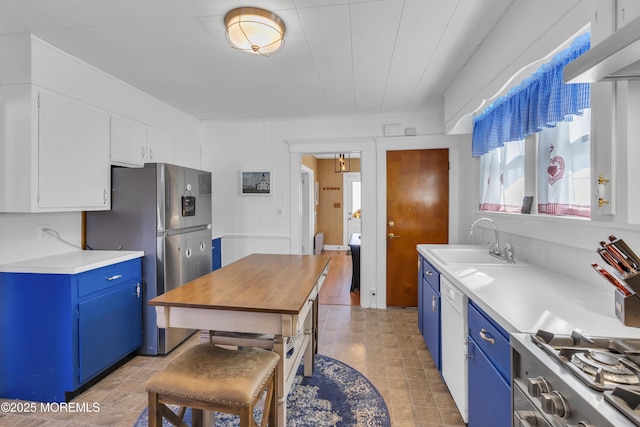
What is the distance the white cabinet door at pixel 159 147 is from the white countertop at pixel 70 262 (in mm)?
1108

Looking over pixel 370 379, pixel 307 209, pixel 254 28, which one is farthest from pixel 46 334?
pixel 307 209

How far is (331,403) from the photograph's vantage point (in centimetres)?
204

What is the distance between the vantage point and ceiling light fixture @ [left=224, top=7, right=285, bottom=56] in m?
1.79

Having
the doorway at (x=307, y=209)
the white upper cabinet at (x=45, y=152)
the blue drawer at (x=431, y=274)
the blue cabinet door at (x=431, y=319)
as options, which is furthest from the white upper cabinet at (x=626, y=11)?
the doorway at (x=307, y=209)

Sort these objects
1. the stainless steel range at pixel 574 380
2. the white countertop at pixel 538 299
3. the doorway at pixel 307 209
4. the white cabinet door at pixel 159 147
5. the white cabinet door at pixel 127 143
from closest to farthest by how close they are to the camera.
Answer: the stainless steel range at pixel 574 380
the white countertop at pixel 538 299
the white cabinet door at pixel 127 143
the white cabinet door at pixel 159 147
the doorway at pixel 307 209

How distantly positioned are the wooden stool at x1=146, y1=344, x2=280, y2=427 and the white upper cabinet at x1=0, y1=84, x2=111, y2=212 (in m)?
1.71

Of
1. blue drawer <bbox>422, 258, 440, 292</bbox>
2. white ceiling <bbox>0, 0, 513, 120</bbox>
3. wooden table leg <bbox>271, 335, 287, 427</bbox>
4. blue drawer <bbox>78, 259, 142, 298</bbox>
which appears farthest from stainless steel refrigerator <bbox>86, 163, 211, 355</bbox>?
blue drawer <bbox>422, 258, 440, 292</bbox>

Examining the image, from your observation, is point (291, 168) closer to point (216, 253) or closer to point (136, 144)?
point (216, 253)

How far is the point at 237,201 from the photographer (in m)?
4.25

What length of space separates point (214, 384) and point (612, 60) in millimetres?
1778

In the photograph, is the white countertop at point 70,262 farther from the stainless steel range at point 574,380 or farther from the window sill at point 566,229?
the window sill at point 566,229

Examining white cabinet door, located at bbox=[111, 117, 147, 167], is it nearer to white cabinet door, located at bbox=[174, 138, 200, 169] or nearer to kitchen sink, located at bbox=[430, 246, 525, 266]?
white cabinet door, located at bbox=[174, 138, 200, 169]

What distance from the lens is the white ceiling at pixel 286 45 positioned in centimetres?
181

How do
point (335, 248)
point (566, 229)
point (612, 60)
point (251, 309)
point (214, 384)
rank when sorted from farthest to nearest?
point (335, 248) → point (566, 229) → point (251, 309) → point (214, 384) → point (612, 60)
